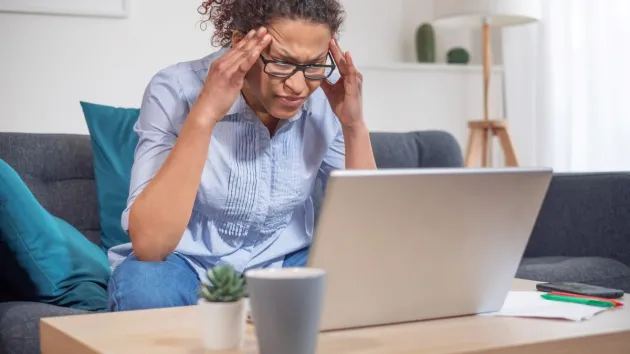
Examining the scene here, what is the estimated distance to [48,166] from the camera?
2176mm

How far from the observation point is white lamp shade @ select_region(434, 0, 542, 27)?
348 centimetres

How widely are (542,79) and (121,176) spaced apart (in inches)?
90.3

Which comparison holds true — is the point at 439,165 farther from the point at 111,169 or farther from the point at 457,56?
the point at 457,56

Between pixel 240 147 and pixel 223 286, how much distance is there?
2.36 ft

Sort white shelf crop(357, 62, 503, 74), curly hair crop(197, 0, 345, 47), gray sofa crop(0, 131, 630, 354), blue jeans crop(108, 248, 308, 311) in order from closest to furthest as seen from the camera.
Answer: blue jeans crop(108, 248, 308, 311), curly hair crop(197, 0, 345, 47), gray sofa crop(0, 131, 630, 354), white shelf crop(357, 62, 503, 74)

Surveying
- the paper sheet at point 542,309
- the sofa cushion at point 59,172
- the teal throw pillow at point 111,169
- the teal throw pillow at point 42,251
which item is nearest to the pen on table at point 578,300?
the paper sheet at point 542,309

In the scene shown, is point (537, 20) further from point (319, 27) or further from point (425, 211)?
point (425, 211)

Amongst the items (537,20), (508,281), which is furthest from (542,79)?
(508,281)

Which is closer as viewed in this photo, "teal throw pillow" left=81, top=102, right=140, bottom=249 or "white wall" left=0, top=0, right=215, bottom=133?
"teal throw pillow" left=81, top=102, right=140, bottom=249

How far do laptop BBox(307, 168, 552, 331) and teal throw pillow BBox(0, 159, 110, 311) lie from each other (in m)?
0.85

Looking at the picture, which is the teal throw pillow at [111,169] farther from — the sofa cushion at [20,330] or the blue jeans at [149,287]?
the blue jeans at [149,287]

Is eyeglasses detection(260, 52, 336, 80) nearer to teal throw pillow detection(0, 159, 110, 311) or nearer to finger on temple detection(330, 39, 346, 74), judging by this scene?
finger on temple detection(330, 39, 346, 74)

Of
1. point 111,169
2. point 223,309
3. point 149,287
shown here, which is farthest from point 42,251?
point 223,309

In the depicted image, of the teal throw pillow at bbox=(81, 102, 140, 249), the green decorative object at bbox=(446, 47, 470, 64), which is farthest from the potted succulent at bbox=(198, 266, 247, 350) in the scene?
the green decorative object at bbox=(446, 47, 470, 64)
